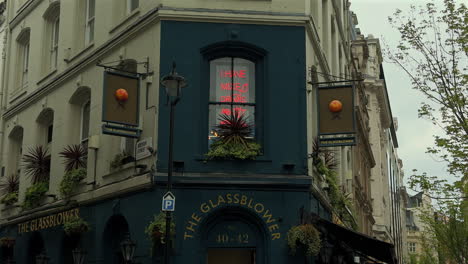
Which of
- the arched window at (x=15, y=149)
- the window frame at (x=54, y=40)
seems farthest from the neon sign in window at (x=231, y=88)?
the arched window at (x=15, y=149)

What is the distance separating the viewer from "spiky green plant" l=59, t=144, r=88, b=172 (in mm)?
21500

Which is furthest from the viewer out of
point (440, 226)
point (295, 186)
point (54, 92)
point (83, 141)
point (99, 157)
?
point (440, 226)

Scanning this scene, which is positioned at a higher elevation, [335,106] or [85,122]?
[85,122]

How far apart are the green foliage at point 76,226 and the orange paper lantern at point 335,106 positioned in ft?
25.2

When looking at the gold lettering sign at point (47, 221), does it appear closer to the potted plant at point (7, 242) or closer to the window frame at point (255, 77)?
the potted plant at point (7, 242)

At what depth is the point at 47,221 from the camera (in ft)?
74.1

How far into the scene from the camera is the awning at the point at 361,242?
57.1ft

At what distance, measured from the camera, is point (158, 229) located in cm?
1653

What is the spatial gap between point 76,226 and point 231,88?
610 cm

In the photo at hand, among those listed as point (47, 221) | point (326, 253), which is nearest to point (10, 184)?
point (47, 221)

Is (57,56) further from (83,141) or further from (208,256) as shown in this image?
(208,256)

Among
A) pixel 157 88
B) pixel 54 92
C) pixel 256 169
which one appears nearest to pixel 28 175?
pixel 54 92

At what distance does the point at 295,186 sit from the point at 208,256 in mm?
2816

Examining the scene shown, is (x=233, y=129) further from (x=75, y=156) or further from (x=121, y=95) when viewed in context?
(x=75, y=156)
